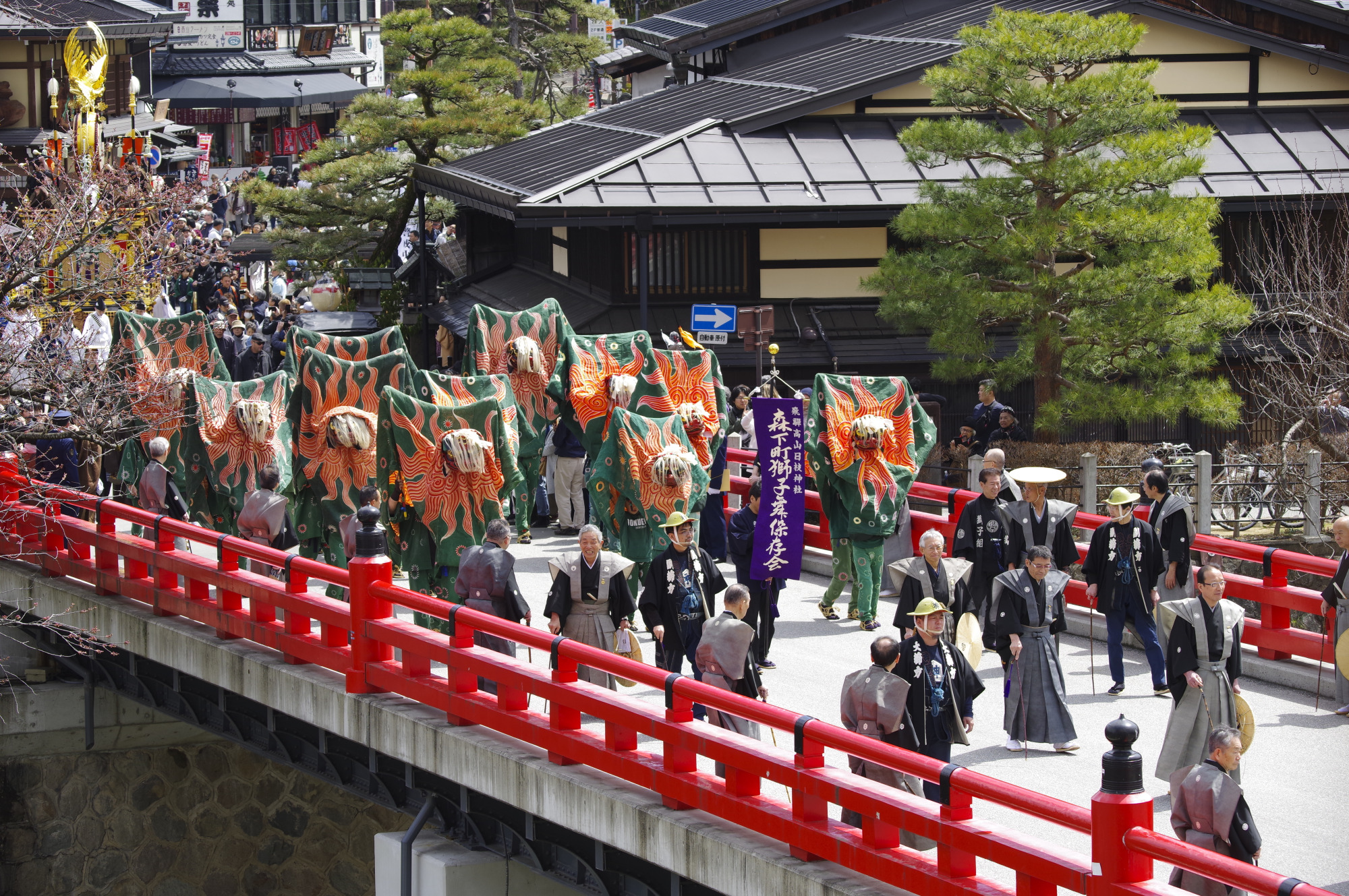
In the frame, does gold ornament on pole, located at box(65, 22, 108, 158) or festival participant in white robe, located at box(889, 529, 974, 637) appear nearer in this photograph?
festival participant in white robe, located at box(889, 529, 974, 637)

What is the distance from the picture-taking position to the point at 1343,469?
62.4ft

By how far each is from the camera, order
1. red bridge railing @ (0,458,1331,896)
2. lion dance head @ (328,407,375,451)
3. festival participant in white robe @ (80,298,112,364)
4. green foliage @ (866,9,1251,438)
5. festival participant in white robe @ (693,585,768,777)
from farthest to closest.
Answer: green foliage @ (866,9,1251,438)
festival participant in white robe @ (80,298,112,364)
lion dance head @ (328,407,375,451)
festival participant in white robe @ (693,585,768,777)
red bridge railing @ (0,458,1331,896)

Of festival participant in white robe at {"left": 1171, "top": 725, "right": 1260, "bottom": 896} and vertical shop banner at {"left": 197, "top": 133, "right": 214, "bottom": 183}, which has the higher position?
vertical shop banner at {"left": 197, "top": 133, "right": 214, "bottom": 183}

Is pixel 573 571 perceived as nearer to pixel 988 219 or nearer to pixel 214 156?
pixel 988 219

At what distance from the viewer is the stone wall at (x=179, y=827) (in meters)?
14.8

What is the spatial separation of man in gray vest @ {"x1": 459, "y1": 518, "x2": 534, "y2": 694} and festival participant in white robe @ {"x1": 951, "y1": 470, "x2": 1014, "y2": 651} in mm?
3640

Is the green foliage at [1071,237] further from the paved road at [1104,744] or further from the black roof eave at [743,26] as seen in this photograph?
the black roof eave at [743,26]

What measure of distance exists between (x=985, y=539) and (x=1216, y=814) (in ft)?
17.3

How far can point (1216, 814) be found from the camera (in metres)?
7.53

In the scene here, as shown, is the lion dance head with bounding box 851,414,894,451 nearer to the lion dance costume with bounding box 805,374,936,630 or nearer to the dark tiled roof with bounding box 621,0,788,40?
the lion dance costume with bounding box 805,374,936,630

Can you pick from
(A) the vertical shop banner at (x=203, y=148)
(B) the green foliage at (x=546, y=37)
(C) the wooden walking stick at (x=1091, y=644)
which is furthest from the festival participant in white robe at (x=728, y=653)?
(B) the green foliage at (x=546, y=37)

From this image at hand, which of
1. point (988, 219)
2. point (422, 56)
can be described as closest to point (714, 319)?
point (988, 219)

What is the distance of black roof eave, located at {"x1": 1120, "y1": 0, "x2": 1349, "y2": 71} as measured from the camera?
2355cm

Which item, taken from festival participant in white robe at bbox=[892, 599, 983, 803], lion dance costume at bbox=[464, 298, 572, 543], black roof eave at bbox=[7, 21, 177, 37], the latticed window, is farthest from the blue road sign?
black roof eave at bbox=[7, 21, 177, 37]
